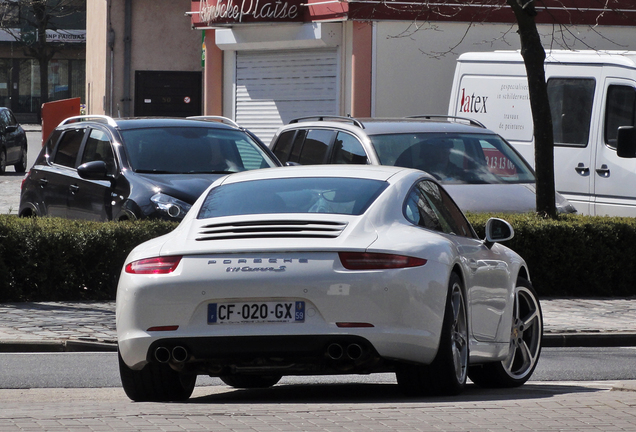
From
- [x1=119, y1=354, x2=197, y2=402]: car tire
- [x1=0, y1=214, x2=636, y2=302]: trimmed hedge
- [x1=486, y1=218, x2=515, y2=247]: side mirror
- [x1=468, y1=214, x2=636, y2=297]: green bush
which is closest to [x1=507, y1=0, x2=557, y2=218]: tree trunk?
[x1=468, y1=214, x2=636, y2=297]: green bush

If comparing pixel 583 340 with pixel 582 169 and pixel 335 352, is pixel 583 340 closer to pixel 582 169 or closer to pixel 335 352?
pixel 335 352

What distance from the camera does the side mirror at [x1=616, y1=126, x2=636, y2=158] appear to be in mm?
Result: 15023

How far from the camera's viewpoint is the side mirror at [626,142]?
15023 millimetres

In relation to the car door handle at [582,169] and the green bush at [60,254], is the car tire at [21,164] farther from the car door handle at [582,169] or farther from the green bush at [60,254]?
the green bush at [60,254]

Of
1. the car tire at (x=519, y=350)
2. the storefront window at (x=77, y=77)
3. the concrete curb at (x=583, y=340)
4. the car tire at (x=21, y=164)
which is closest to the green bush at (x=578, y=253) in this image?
the concrete curb at (x=583, y=340)

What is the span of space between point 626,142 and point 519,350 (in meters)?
7.65

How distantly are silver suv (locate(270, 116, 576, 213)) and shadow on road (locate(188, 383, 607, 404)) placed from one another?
5.71 meters

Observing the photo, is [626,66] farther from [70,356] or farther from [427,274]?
[427,274]

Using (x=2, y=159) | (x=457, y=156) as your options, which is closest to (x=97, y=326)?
(x=457, y=156)

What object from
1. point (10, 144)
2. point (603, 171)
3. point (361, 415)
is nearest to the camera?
point (361, 415)

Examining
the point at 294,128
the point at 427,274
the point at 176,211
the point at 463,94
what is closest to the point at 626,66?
the point at 463,94

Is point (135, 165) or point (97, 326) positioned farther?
point (135, 165)

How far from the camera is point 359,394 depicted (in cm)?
736

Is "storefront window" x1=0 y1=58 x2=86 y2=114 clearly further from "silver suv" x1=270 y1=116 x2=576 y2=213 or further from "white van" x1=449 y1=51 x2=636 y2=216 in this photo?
"silver suv" x1=270 y1=116 x2=576 y2=213
